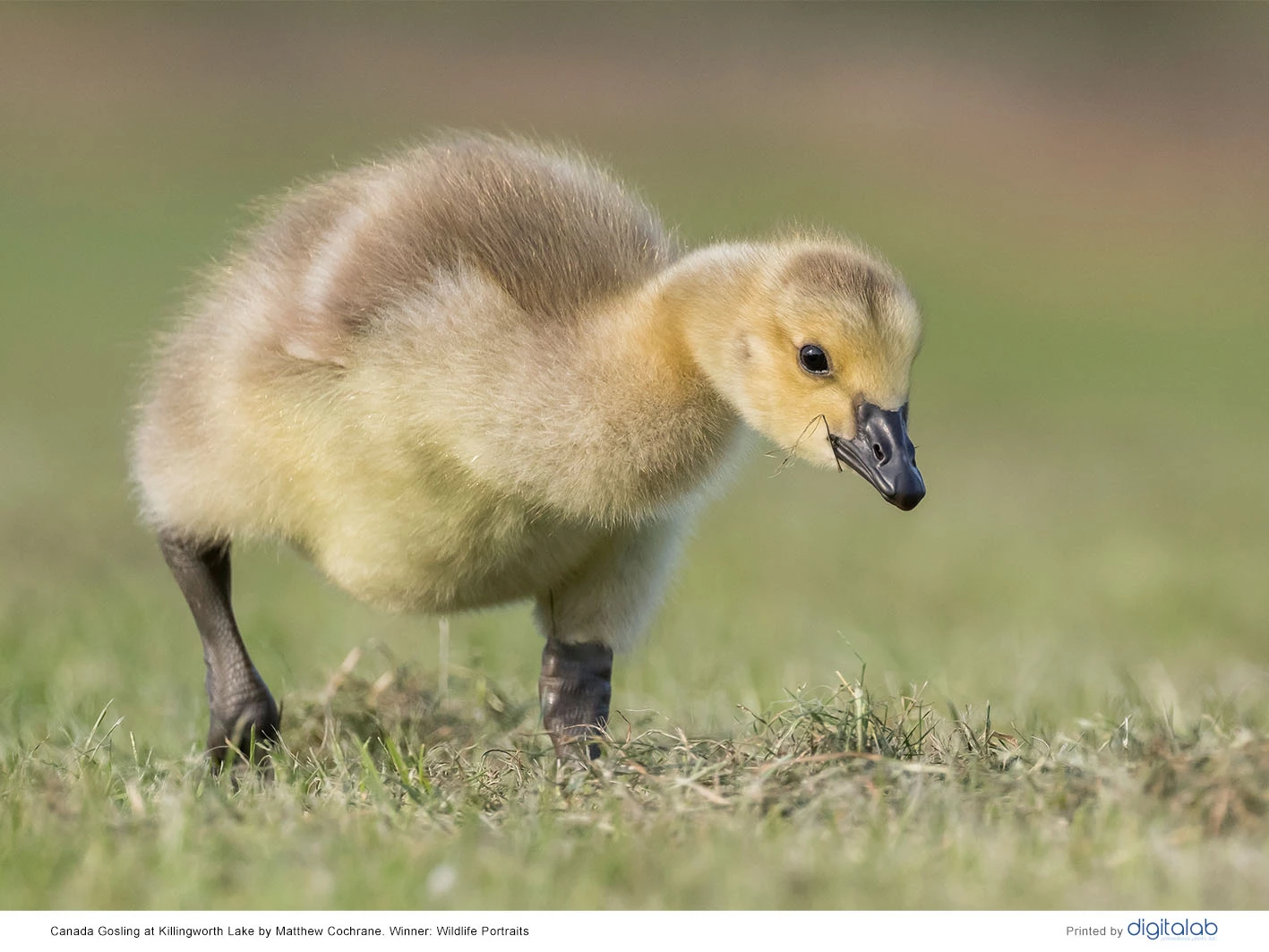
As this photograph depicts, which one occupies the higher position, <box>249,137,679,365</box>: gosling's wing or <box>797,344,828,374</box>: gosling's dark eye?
<box>249,137,679,365</box>: gosling's wing

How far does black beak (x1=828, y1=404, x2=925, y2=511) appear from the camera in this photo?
3.38 m

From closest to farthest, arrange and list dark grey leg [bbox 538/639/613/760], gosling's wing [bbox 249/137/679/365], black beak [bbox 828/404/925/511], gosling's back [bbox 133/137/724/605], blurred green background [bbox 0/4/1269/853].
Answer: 1. black beak [bbox 828/404/925/511]
2. gosling's back [bbox 133/137/724/605]
3. gosling's wing [bbox 249/137/679/365]
4. dark grey leg [bbox 538/639/613/760]
5. blurred green background [bbox 0/4/1269/853]

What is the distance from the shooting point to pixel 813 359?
351cm

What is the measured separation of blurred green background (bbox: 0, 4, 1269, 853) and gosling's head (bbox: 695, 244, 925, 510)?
41 centimetres

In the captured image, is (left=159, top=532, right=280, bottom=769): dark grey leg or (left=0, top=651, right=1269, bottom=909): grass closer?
(left=0, top=651, right=1269, bottom=909): grass

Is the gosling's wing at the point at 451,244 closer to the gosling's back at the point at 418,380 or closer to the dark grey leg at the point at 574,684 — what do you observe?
the gosling's back at the point at 418,380

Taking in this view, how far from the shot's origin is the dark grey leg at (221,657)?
417 cm

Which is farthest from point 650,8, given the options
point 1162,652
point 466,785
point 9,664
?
point 466,785

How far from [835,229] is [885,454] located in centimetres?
76

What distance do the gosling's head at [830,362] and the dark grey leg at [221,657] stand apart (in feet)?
4.45
